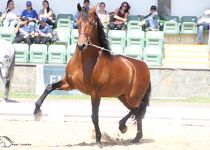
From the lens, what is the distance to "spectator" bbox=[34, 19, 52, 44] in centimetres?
1733

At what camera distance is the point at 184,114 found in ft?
36.3

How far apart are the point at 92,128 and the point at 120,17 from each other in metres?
8.64

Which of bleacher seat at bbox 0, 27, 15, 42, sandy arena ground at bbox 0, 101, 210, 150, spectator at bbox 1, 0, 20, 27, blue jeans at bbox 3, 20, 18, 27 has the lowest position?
sandy arena ground at bbox 0, 101, 210, 150

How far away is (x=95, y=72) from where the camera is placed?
8297 mm

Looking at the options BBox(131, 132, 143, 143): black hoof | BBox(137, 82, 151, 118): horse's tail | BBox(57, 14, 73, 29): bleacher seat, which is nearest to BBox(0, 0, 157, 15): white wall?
BBox(57, 14, 73, 29): bleacher seat

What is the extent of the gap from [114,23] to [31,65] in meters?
3.34

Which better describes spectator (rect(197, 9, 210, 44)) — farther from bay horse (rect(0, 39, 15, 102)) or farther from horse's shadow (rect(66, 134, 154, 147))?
horse's shadow (rect(66, 134, 154, 147))

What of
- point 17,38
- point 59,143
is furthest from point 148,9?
point 59,143

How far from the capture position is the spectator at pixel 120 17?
18.0 m

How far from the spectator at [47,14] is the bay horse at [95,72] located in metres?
9.28

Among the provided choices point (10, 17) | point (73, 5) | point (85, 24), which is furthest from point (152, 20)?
point (85, 24)

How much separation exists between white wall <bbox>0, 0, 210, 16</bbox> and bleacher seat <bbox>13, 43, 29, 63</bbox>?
Result: 2634mm

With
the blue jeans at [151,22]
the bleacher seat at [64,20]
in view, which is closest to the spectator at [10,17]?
the bleacher seat at [64,20]

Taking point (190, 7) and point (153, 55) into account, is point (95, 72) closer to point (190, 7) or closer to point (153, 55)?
point (153, 55)
